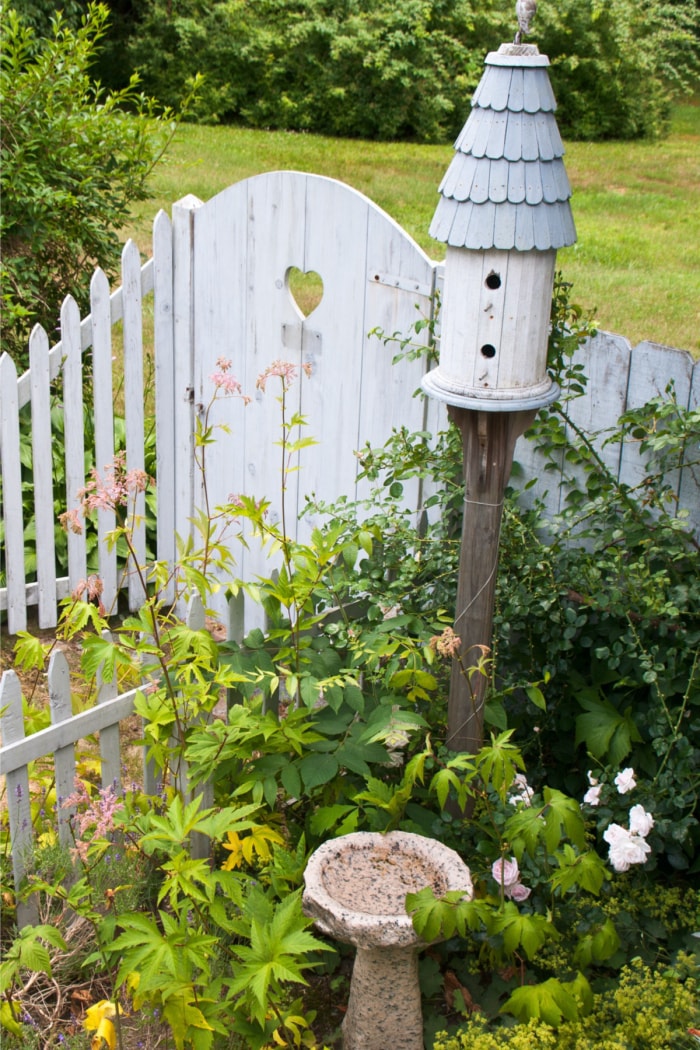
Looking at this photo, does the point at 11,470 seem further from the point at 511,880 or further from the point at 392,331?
the point at 511,880

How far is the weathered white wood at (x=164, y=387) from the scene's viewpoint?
4.43m

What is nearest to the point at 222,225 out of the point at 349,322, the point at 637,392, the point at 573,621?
the point at 349,322

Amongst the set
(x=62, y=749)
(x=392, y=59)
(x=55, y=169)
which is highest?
(x=392, y=59)

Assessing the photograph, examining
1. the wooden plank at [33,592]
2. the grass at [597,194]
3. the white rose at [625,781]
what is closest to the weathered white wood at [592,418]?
the white rose at [625,781]

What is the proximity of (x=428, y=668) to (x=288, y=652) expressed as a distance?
0.49 metres

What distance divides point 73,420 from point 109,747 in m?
1.82

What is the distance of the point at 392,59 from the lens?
13867 millimetres

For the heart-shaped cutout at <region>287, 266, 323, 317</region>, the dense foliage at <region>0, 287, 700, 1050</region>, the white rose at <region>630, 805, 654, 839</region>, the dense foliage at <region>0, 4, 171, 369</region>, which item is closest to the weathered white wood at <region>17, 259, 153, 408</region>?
the dense foliage at <region>0, 4, 171, 369</region>

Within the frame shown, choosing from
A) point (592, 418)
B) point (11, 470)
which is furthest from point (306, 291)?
point (592, 418)

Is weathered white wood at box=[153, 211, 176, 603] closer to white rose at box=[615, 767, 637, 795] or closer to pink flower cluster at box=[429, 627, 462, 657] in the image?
pink flower cluster at box=[429, 627, 462, 657]

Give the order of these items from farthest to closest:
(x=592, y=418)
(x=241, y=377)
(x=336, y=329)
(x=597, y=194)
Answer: (x=597, y=194) < (x=241, y=377) < (x=336, y=329) < (x=592, y=418)

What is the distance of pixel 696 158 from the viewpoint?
13617mm

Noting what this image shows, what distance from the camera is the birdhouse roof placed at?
2.46 m

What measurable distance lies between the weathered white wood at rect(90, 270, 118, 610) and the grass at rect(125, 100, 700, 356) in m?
1.29
